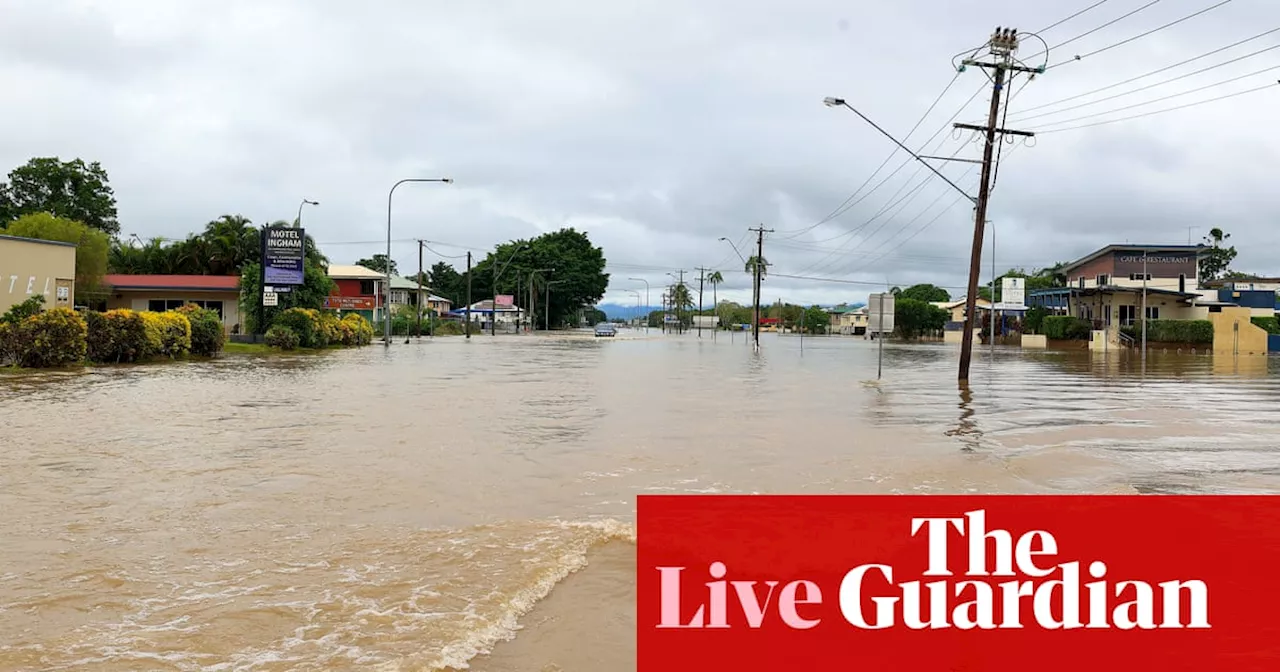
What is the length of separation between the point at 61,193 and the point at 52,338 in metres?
64.9

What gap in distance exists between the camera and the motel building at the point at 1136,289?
67438mm

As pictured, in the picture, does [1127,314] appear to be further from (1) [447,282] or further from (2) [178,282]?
(1) [447,282]

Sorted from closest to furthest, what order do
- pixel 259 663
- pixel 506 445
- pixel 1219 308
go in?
1. pixel 259 663
2. pixel 506 445
3. pixel 1219 308

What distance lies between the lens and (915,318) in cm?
9625

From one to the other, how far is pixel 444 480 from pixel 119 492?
3.27m

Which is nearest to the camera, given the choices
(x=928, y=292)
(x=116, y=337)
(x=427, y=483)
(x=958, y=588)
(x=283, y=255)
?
(x=958, y=588)

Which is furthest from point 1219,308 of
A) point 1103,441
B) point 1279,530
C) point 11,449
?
point 11,449

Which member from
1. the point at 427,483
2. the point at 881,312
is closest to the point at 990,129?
the point at 881,312

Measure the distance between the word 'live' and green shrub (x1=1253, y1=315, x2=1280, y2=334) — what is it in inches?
2946

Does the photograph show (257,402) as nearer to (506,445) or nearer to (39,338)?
(506,445)

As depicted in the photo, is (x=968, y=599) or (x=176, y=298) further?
(x=176, y=298)

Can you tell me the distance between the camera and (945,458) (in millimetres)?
12383

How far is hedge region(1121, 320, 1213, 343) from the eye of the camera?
62.1 m

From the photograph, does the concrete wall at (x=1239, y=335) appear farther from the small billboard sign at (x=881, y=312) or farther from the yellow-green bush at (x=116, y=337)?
the yellow-green bush at (x=116, y=337)
